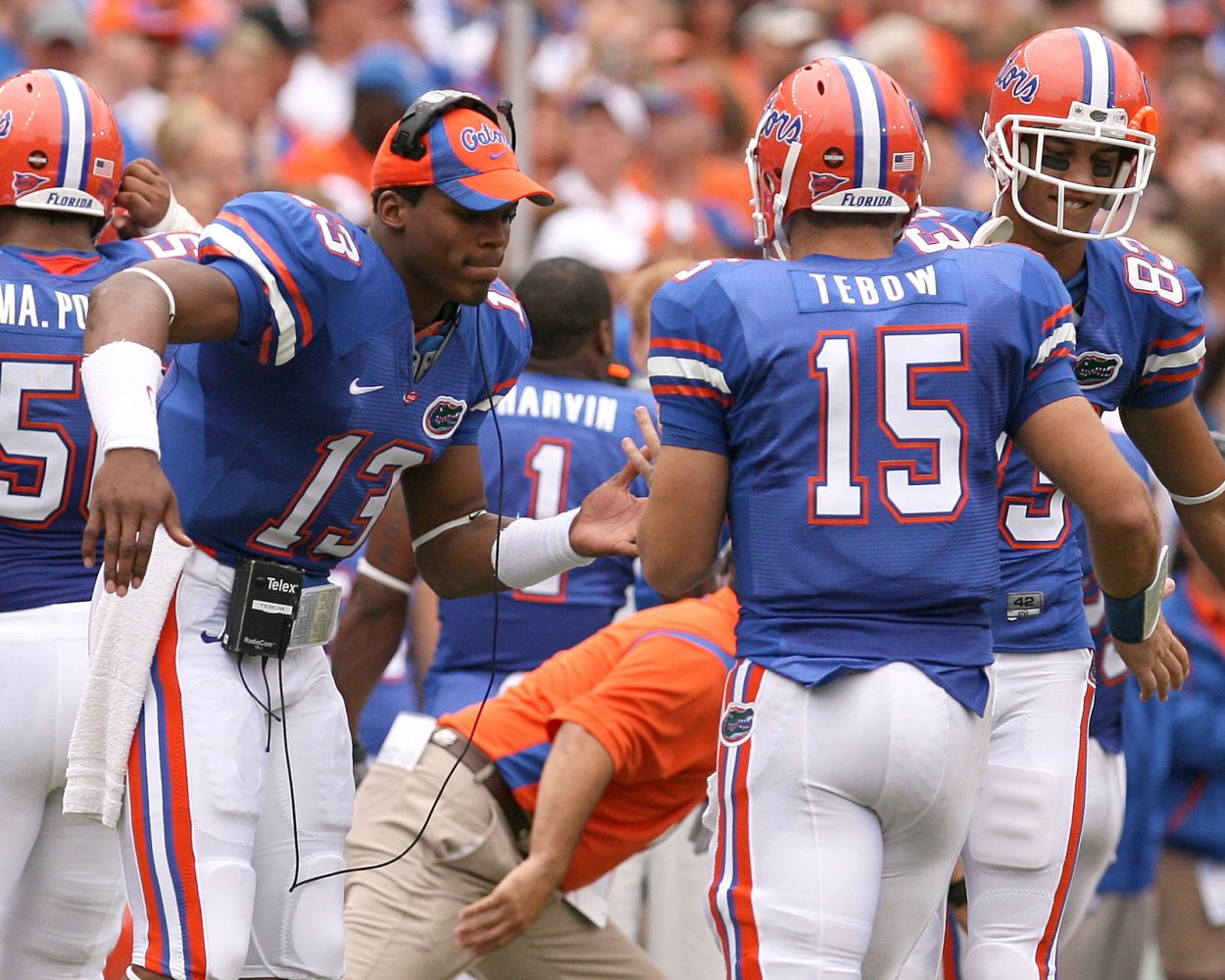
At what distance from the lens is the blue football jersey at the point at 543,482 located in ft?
18.8

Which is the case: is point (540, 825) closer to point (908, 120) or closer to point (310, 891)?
point (310, 891)

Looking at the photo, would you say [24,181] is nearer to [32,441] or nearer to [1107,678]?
[32,441]

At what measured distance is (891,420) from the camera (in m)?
3.46

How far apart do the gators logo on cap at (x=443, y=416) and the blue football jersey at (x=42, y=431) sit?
0.77 metres

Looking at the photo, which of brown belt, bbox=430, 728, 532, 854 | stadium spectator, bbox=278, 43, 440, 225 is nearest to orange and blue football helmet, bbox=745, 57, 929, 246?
brown belt, bbox=430, 728, 532, 854

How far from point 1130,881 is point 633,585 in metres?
1.81

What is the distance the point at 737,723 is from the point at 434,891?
4.93 feet

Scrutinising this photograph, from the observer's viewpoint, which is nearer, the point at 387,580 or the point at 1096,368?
the point at 1096,368

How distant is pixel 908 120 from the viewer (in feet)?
12.2

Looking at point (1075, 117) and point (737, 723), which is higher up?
point (1075, 117)

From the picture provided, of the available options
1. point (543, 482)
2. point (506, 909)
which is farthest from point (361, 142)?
point (506, 909)

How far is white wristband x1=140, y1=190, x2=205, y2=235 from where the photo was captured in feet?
16.1

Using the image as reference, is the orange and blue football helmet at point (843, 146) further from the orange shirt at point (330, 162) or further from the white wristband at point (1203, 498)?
the orange shirt at point (330, 162)

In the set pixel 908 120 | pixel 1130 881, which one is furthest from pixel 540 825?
pixel 1130 881
